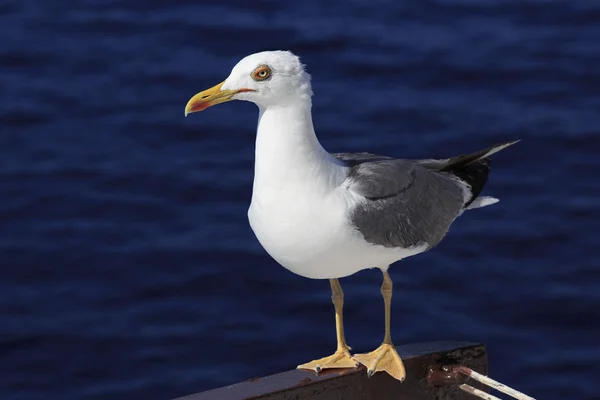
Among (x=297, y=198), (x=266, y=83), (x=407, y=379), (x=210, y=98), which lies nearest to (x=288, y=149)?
(x=297, y=198)

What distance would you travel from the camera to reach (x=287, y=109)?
7434 millimetres

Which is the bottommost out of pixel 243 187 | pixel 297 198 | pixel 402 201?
pixel 243 187

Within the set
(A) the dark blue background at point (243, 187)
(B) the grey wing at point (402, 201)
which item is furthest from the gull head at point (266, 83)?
(A) the dark blue background at point (243, 187)

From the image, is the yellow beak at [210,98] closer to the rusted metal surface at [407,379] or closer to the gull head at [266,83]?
the gull head at [266,83]

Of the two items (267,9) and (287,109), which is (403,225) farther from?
(267,9)

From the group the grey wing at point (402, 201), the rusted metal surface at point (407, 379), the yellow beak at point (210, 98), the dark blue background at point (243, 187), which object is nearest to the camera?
the yellow beak at point (210, 98)

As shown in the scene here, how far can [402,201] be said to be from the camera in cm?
827

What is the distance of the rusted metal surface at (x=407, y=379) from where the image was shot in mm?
7664

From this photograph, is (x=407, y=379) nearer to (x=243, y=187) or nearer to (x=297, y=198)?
(x=297, y=198)

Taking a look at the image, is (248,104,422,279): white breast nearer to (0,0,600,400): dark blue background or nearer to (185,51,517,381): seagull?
(185,51,517,381): seagull

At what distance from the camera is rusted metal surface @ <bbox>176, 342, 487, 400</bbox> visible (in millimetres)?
7664

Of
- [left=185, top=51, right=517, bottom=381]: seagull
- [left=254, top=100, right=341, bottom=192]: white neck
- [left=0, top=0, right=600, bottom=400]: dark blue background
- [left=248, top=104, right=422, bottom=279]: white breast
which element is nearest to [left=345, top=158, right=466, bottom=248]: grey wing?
[left=185, top=51, right=517, bottom=381]: seagull

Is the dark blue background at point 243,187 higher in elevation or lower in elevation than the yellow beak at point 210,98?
lower

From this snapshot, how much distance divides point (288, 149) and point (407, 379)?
1646 millimetres
